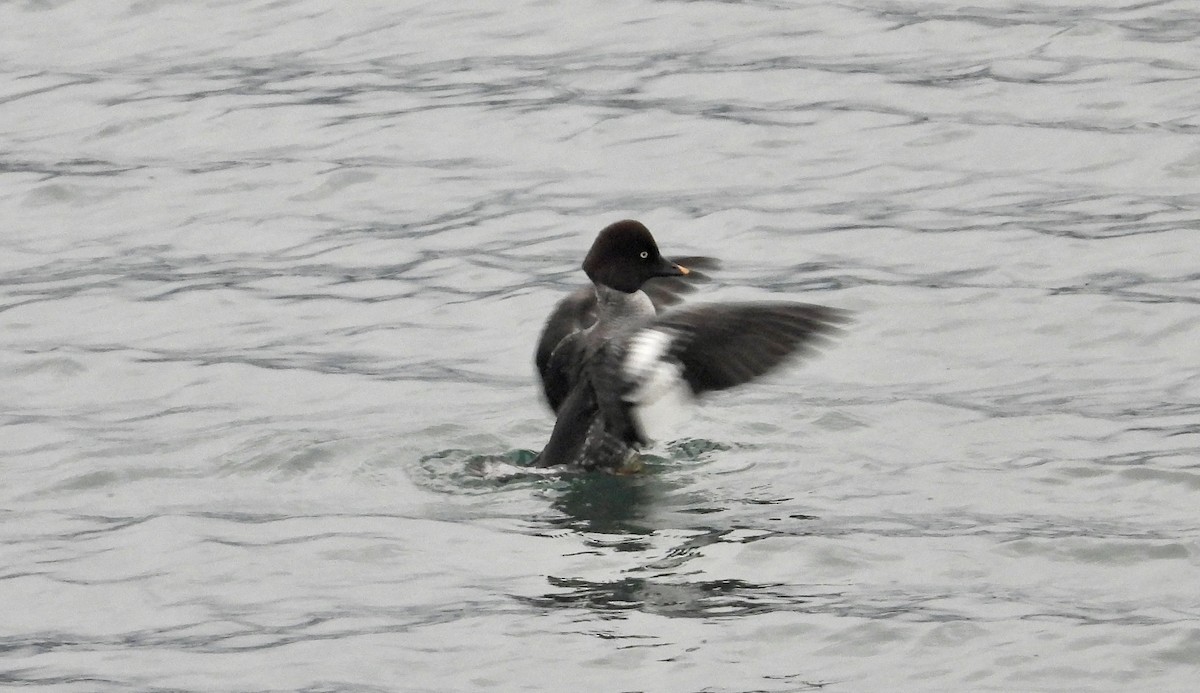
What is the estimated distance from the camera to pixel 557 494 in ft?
28.6

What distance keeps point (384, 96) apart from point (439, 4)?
220 centimetres

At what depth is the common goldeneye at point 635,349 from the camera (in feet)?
26.9

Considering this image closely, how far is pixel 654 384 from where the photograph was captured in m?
8.40

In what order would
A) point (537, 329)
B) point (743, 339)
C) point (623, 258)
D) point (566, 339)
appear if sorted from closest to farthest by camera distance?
point (743, 339) → point (623, 258) → point (566, 339) → point (537, 329)

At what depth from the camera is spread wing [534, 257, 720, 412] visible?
9.19 meters

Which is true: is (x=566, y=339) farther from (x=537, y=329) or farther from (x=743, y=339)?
(x=537, y=329)

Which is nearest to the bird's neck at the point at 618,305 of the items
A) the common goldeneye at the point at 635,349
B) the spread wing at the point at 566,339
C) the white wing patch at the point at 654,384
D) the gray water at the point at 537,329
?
the common goldeneye at the point at 635,349

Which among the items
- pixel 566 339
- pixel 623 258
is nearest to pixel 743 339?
pixel 623 258

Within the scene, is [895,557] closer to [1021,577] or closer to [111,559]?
[1021,577]

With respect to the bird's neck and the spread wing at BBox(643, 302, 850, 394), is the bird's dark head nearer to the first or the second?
the bird's neck

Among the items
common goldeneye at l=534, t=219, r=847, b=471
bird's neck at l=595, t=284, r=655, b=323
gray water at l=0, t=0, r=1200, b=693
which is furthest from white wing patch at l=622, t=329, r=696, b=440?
bird's neck at l=595, t=284, r=655, b=323

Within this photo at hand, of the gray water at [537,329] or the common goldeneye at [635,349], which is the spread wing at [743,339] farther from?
the gray water at [537,329]

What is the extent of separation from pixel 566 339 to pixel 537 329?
1.85 m

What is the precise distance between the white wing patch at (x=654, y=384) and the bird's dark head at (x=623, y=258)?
546mm
